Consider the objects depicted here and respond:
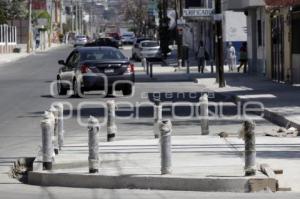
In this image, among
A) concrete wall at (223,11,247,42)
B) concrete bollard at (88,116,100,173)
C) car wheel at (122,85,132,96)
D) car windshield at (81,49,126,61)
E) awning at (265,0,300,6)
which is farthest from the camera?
concrete wall at (223,11,247,42)

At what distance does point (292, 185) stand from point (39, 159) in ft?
14.0

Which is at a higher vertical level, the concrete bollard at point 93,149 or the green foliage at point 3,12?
the green foliage at point 3,12

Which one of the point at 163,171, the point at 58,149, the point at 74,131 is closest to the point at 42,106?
the point at 74,131

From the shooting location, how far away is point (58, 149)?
50.6 ft

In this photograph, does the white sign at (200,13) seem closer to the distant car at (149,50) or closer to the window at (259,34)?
the window at (259,34)

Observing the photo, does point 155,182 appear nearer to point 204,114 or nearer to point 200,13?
point 204,114

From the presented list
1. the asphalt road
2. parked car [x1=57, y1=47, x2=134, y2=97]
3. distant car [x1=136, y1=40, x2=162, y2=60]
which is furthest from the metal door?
distant car [x1=136, y1=40, x2=162, y2=60]

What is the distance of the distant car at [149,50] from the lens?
65.3 m

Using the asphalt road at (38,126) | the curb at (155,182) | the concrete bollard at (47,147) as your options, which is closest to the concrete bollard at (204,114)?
the asphalt road at (38,126)

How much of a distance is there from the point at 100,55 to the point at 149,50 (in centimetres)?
3677

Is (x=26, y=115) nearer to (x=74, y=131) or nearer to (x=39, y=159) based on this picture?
(x=74, y=131)

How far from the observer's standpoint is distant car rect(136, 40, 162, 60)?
65287mm

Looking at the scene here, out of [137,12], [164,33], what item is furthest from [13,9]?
[137,12]

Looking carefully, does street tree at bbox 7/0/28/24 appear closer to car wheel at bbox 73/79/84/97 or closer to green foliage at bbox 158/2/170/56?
green foliage at bbox 158/2/170/56
